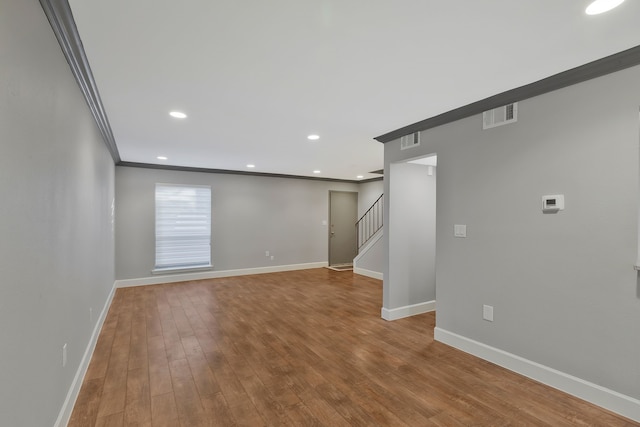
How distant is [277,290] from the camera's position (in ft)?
18.1

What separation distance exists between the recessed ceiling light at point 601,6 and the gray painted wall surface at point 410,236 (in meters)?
2.45

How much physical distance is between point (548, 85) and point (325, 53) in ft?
5.95

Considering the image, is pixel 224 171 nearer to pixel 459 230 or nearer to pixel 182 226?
pixel 182 226

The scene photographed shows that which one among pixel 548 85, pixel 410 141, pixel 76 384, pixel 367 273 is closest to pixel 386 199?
pixel 410 141

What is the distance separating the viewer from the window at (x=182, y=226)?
6.16 m

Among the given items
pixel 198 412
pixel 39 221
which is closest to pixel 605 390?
pixel 198 412

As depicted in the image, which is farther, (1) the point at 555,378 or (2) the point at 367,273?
(2) the point at 367,273

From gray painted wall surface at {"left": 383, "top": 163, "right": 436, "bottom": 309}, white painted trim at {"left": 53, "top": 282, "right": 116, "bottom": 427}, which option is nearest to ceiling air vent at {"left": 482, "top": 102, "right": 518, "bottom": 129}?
gray painted wall surface at {"left": 383, "top": 163, "right": 436, "bottom": 309}

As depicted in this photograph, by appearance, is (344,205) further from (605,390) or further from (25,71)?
(25,71)

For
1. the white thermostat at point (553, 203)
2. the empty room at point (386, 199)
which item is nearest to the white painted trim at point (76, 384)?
the empty room at point (386, 199)

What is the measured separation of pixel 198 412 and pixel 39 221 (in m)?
1.58

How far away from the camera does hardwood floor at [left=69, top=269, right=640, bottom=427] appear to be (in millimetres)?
2002

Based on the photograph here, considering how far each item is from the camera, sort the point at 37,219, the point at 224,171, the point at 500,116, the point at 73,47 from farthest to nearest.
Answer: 1. the point at 224,171
2. the point at 500,116
3. the point at 73,47
4. the point at 37,219

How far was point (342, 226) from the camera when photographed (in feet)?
28.0
